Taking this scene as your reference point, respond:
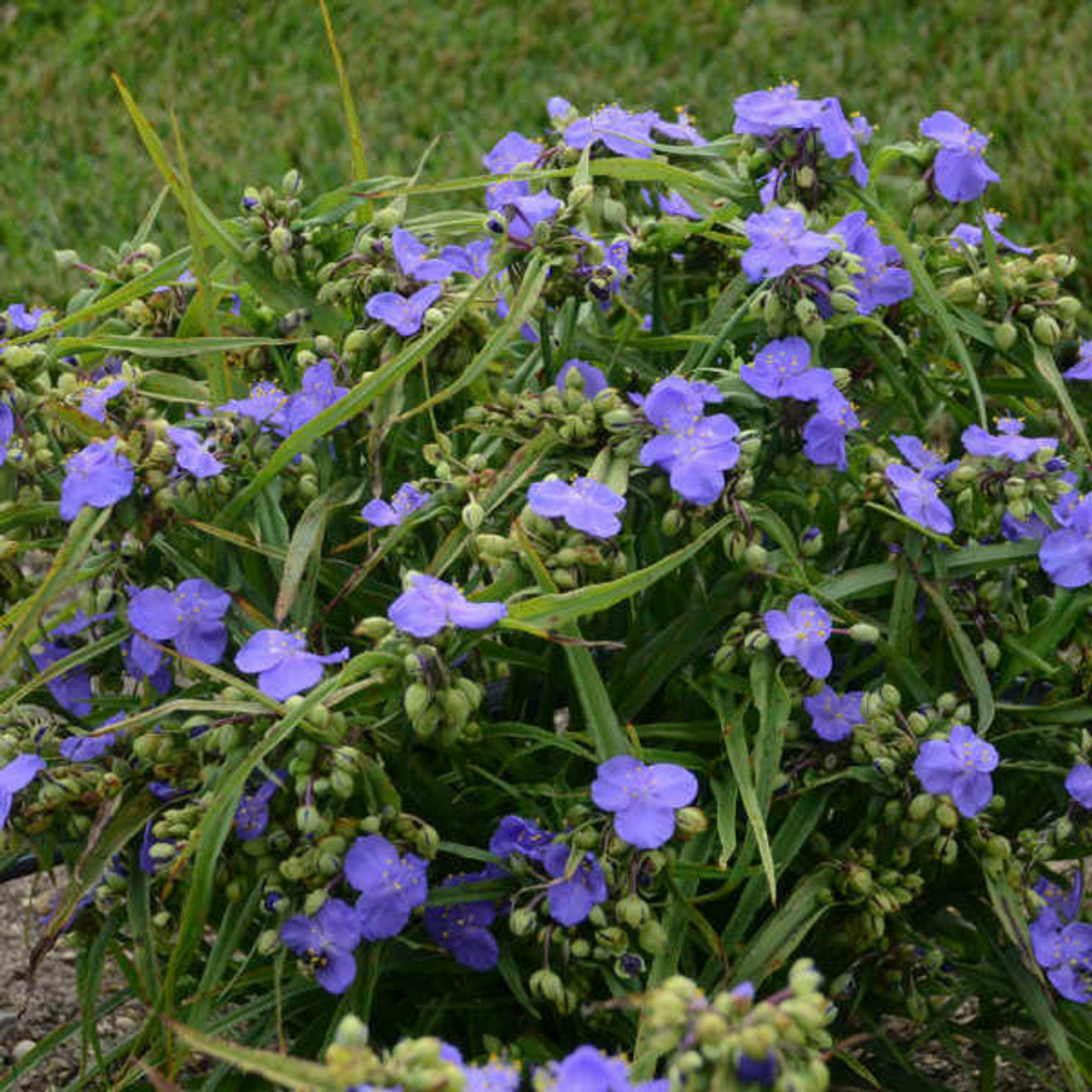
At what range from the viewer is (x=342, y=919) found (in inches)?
45.8

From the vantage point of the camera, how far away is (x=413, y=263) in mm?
1365

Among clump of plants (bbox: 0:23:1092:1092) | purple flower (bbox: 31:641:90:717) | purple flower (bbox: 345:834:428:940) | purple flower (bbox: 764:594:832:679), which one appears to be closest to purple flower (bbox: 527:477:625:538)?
clump of plants (bbox: 0:23:1092:1092)

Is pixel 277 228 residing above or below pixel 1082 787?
above

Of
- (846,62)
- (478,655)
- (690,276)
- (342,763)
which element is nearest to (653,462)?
(478,655)

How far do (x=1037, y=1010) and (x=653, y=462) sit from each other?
1.94 ft

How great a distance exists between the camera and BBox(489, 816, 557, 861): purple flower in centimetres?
124

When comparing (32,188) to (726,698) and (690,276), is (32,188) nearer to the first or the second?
(690,276)

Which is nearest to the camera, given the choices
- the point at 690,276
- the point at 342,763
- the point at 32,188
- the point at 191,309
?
the point at 342,763

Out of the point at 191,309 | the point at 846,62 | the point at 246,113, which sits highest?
the point at 191,309

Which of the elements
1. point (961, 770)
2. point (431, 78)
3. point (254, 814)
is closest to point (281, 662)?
point (254, 814)

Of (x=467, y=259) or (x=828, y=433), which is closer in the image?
(x=828, y=433)

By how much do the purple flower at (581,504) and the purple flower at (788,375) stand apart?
0.55ft

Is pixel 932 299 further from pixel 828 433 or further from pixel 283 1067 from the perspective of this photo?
pixel 283 1067

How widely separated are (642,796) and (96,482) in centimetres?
48
